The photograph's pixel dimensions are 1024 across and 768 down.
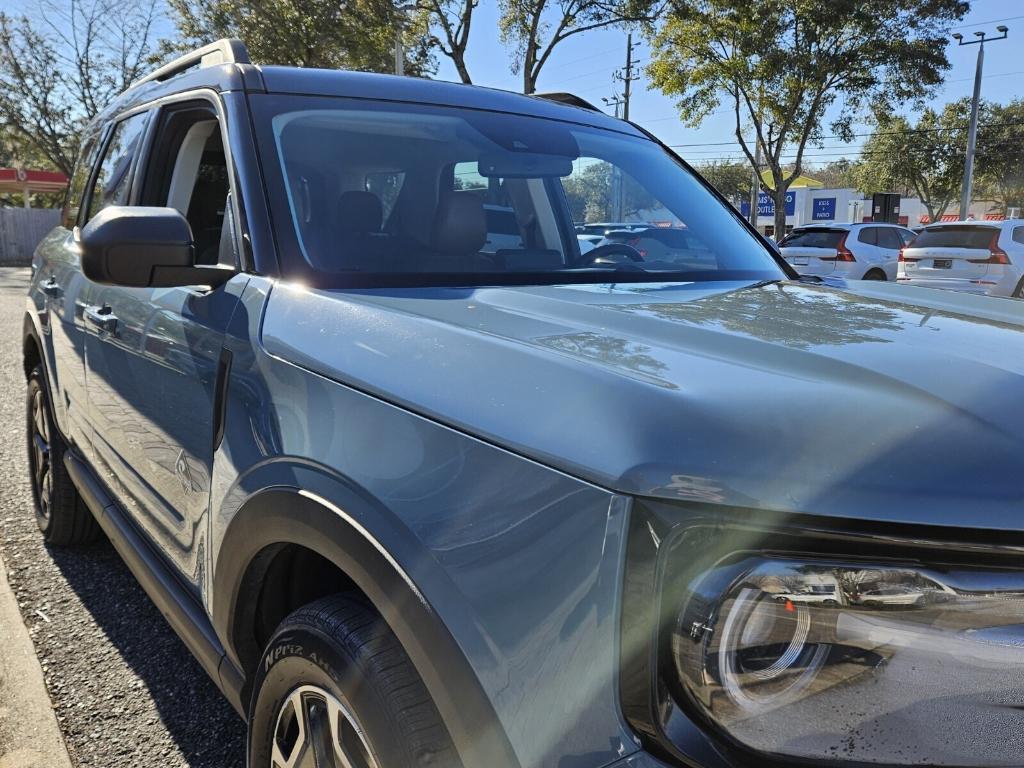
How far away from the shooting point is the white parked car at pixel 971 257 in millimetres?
13211

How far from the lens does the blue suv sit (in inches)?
39.4

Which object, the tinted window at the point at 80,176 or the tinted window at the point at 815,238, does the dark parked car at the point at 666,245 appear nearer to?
the tinted window at the point at 80,176

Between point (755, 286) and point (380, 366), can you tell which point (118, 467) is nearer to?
point (380, 366)

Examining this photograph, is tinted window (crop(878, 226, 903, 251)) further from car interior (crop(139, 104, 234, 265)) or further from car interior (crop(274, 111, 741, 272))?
car interior (crop(139, 104, 234, 265))

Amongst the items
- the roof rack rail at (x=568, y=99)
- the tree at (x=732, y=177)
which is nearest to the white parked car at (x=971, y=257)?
the roof rack rail at (x=568, y=99)

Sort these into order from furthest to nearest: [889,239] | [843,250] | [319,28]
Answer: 1. [319,28]
2. [889,239]
3. [843,250]

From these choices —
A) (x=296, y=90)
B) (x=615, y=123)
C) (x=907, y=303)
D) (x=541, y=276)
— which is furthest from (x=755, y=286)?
(x=296, y=90)

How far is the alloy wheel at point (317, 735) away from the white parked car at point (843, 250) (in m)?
15.0

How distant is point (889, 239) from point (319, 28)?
12862 millimetres

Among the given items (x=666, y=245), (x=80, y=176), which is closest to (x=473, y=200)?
(x=666, y=245)

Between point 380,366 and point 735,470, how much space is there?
2.12 feet

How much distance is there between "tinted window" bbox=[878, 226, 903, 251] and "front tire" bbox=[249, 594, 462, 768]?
17.0 meters

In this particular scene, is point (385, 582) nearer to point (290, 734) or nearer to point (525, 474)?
point (525, 474)

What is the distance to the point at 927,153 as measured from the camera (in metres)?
48.7
